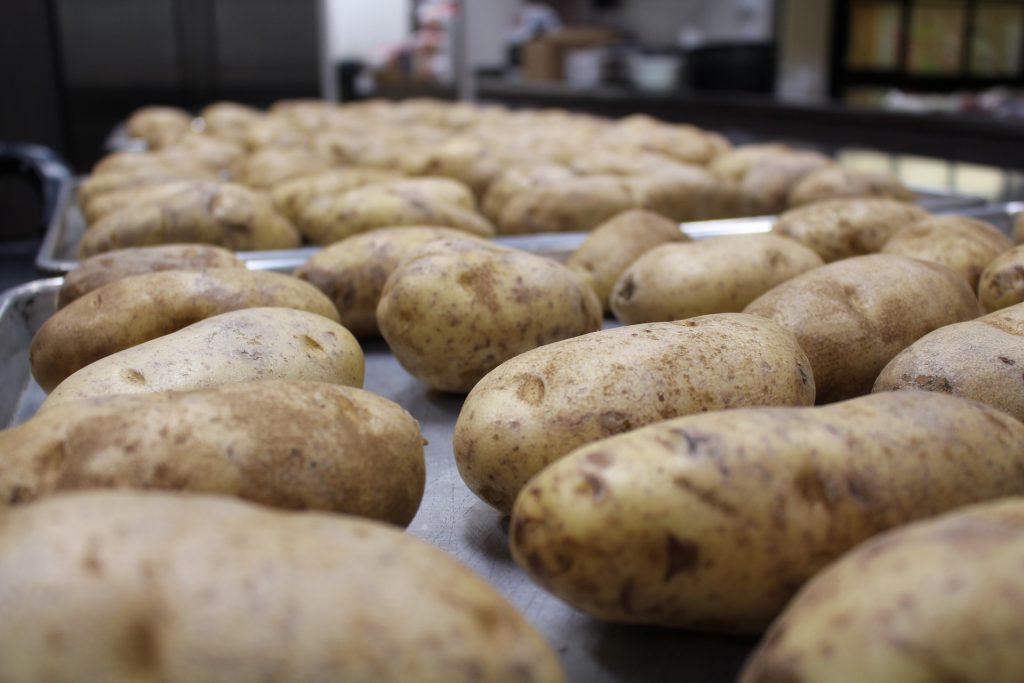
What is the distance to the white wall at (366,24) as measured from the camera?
7.43m

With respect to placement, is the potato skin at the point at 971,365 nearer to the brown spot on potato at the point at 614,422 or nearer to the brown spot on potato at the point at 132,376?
the brown spot on potato at the point at 614,422

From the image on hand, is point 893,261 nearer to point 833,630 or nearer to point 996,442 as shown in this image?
point 996,442

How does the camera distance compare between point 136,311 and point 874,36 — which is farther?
point 874,36

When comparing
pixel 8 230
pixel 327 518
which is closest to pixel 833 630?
pixel 327 518

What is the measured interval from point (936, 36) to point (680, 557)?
16.7 ft

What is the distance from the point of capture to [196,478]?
0.67 m

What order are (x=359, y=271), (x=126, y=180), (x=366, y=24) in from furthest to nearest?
1. (x=366, y=24)
2. (x=126, y=180)
3. (x=359, y=271)

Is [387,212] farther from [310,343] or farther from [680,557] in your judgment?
[680,557]

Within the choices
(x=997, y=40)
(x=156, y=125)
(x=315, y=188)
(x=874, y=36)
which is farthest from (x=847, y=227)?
(x=874, y=36)

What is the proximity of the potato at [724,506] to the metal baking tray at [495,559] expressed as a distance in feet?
0.10

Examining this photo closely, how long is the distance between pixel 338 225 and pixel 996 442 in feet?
4.17

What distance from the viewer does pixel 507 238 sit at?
176 centimetres

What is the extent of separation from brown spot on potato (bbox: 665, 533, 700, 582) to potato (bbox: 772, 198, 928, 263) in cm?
96

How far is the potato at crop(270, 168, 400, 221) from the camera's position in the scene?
199cm
